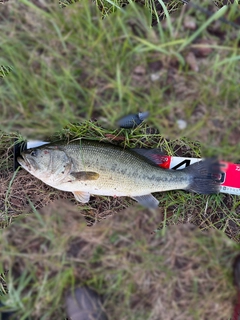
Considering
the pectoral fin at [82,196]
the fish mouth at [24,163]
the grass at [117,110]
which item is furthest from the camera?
the pectoral fin at [82,196]

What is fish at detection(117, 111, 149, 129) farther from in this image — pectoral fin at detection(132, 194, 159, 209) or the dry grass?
the dry grass

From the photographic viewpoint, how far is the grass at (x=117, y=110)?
2.26 m

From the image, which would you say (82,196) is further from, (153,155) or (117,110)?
(117,110)

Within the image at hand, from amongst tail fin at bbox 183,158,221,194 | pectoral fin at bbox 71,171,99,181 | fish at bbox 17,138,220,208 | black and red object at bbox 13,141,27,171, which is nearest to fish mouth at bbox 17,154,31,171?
fish at bbox 17,138,220,208

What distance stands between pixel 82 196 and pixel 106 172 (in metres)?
0.28

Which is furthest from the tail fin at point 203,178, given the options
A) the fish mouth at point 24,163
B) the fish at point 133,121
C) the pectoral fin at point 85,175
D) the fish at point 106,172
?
the fish mouth at point 24,163

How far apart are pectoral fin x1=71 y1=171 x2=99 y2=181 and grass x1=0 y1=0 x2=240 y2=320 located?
1.69 feet

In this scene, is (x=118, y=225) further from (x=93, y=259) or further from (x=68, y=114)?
(x=68, y=114)

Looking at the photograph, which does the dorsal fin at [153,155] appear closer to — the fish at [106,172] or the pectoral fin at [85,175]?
the fish at [106,172]

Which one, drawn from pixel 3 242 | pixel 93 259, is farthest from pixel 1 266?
pixel 93 259

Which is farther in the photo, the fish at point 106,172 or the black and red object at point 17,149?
the black and red object at point 17,149

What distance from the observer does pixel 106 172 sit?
2.94m

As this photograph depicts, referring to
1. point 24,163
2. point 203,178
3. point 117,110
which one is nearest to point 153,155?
point 203,178

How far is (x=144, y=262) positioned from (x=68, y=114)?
1.04 metres
